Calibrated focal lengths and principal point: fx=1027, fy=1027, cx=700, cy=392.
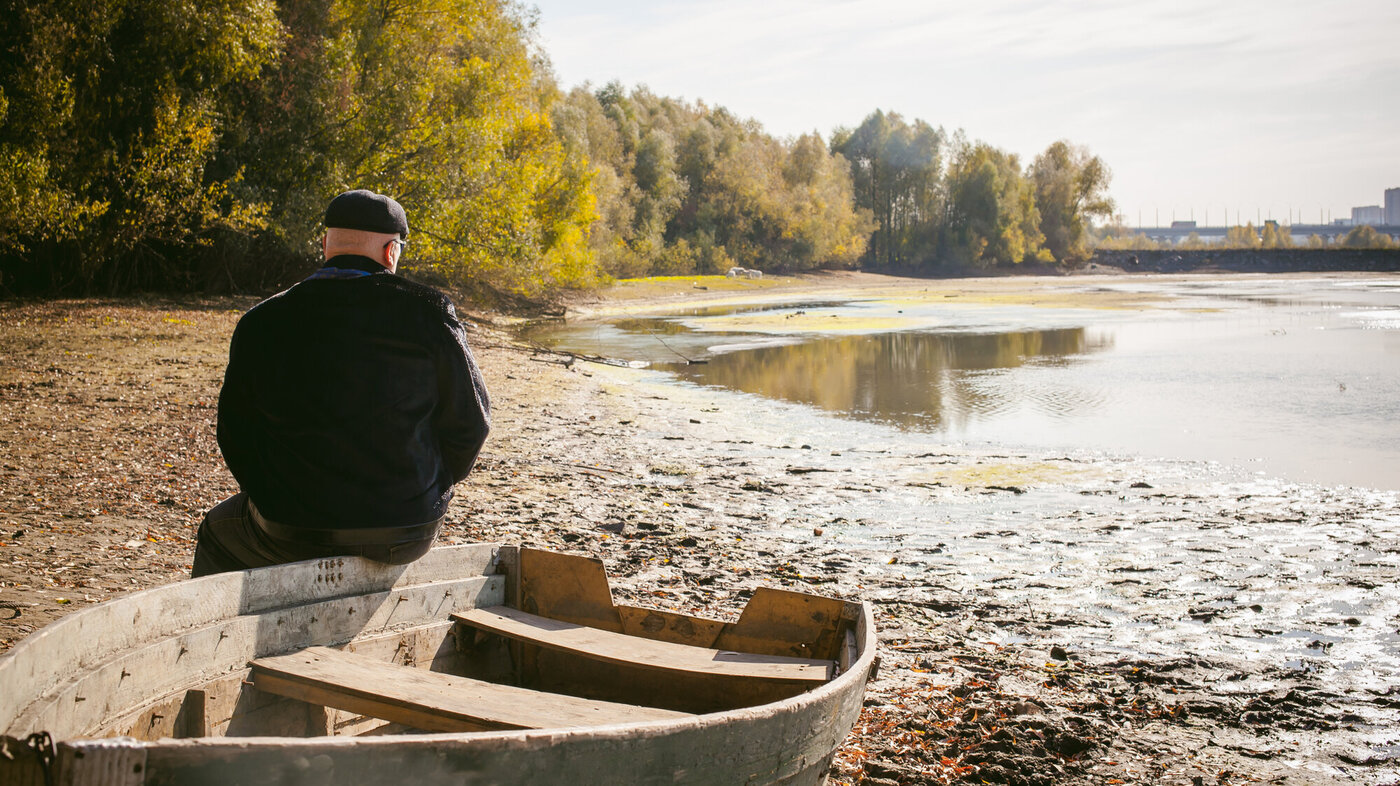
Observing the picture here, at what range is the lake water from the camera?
14000 mm

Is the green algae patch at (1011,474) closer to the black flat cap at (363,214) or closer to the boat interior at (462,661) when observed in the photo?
the boat interior at (462,661)

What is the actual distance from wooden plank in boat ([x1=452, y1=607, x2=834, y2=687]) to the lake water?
31.6 ft

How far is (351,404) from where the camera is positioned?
3.70 metres

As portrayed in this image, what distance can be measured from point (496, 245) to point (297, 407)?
25.7 meters

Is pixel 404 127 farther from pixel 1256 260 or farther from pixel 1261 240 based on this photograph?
pixel 1261 240

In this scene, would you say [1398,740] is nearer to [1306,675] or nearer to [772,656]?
[1306,675]

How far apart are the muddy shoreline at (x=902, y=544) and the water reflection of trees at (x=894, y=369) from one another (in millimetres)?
3068

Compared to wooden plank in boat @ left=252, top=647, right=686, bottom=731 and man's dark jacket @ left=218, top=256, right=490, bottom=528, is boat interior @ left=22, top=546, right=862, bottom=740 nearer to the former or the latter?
wooden plank in boat @ left=252, top=647, right=686, bottom=731

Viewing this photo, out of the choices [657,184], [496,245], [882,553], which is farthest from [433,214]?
[657,184]

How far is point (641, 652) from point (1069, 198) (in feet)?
417

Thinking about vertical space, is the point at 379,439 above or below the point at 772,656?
above

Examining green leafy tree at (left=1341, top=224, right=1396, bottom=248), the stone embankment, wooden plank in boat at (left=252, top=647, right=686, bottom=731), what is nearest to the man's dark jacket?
wooden plank in boat at (left=252, top=647, right=686, bottom=731)

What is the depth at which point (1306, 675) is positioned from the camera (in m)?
5.93

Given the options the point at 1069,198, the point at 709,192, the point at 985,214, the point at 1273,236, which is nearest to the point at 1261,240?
the point at 1273,236
